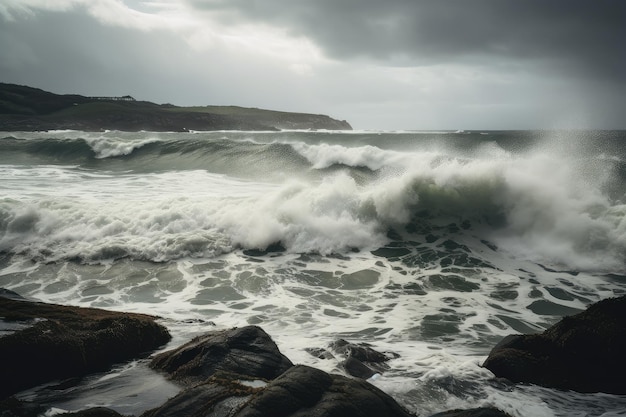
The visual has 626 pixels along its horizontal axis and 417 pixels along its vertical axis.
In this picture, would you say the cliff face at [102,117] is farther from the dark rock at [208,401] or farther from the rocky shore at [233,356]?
the dark rock at [208,401]

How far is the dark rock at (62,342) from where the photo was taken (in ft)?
15.5

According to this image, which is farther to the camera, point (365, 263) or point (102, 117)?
point (102, 117)

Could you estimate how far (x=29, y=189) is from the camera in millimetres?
18703

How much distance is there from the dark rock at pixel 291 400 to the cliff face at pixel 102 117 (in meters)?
90.6

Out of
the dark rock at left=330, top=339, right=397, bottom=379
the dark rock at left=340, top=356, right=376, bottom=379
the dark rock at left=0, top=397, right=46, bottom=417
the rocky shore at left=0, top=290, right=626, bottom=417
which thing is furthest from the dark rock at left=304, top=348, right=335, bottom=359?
the dark rock at left=0, top=397, right=46, bottom=417

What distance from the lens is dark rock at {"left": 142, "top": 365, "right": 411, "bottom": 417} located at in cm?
334

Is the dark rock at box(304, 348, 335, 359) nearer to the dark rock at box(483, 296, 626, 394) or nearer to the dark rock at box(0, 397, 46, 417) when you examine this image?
the dark rock at box(483, 296, 626, 394)

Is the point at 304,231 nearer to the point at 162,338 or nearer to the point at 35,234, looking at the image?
the point at 162,338

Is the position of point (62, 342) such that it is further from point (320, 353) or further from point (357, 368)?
point (357, 368)

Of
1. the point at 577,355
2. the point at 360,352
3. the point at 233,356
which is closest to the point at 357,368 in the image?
the point at 360,352

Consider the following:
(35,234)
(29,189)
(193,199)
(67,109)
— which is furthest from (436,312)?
(67,109)

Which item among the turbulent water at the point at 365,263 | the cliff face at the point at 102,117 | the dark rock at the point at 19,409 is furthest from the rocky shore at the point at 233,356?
the cliff face at the point at 102,117

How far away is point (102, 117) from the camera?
311 ft

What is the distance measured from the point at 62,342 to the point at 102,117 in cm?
10170
